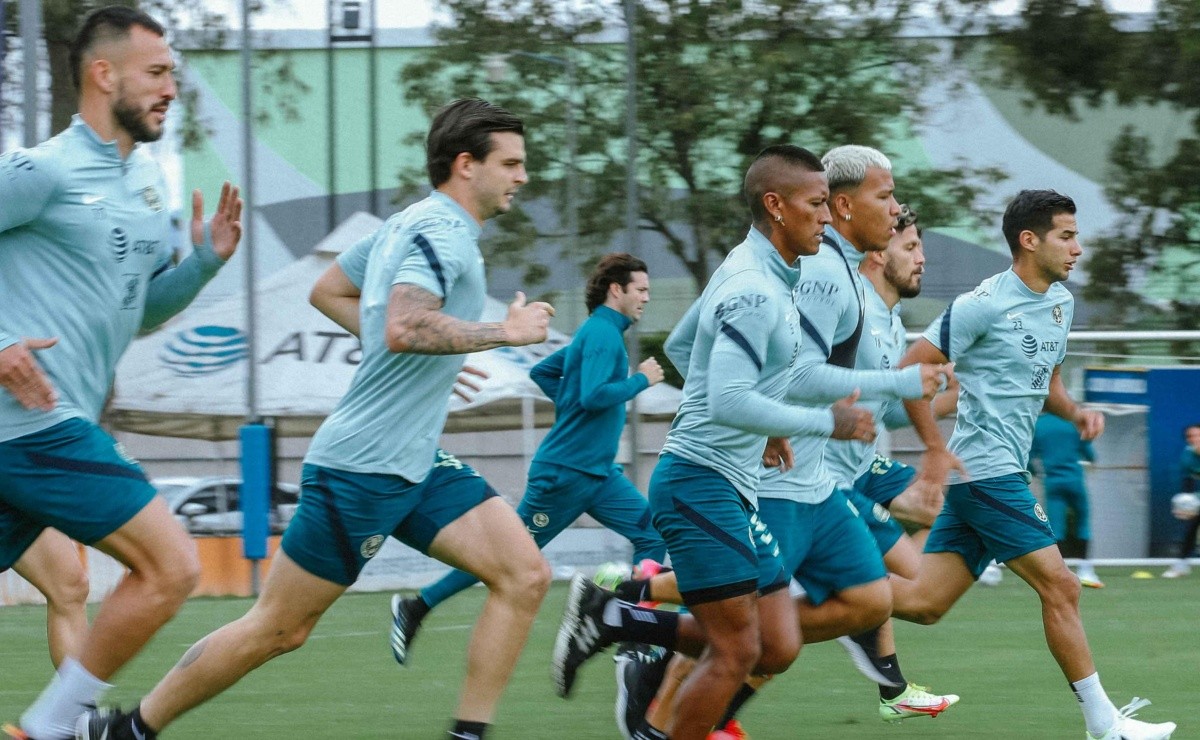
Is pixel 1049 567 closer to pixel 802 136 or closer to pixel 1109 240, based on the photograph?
pixel 802 136

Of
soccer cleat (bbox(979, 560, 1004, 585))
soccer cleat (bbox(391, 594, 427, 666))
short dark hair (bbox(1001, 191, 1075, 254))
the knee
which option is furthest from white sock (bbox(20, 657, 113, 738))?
soccer cleat (bbox(979, 560, 1004, 585))

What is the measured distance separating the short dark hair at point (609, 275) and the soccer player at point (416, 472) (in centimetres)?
357

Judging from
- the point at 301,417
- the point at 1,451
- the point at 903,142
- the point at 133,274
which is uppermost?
the point at 133,274

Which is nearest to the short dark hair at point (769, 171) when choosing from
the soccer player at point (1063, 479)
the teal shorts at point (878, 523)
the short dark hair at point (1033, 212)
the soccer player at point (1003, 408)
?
the soccer player at point (1003, 408)

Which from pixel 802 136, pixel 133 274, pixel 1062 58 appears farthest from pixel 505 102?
pixel 133 274

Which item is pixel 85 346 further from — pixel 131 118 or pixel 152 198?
pixel 131 118

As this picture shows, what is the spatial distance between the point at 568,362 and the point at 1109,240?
12.0 m

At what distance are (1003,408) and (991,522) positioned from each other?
44cm

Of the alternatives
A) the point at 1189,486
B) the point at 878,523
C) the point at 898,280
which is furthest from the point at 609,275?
the point at 1189,486

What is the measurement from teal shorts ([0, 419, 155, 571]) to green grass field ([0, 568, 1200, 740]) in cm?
165

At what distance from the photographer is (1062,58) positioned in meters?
19.3

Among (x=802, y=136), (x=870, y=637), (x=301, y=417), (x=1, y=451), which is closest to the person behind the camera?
(x=1, y=451)

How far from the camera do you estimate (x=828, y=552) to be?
569cm

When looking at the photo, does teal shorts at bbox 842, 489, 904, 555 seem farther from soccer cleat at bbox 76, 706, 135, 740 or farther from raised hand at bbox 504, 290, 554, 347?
soccer cleat at bbox 76, 706, 135, 740
